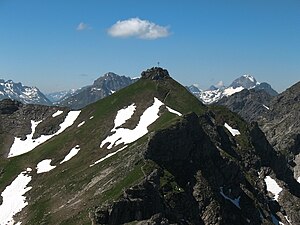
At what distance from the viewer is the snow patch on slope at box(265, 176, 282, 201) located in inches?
5906

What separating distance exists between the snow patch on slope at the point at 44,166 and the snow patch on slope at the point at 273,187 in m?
72.8

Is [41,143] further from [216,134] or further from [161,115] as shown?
[216,134]

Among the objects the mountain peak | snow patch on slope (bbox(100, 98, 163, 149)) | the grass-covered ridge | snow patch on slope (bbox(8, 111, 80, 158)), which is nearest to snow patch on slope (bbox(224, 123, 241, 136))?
the grass-covered ridge

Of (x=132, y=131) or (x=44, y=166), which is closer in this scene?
(x=44, y=166)

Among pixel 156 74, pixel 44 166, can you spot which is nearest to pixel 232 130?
pixel 156 74

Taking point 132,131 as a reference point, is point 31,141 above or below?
above

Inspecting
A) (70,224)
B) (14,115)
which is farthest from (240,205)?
(14,115)

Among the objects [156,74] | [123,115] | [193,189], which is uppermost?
[156,74]

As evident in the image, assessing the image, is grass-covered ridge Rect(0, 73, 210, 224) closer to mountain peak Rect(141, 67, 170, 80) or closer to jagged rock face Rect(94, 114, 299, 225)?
mountain peak Rect(141, 67, 170, 80)

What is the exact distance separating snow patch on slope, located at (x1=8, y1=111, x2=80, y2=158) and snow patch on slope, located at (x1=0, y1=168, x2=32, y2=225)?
2815 centimetres

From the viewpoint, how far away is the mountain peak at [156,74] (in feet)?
594

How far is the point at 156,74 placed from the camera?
598 feet

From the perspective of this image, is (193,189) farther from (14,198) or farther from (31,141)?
(31,141)

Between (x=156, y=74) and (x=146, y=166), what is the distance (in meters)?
87.5
